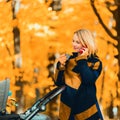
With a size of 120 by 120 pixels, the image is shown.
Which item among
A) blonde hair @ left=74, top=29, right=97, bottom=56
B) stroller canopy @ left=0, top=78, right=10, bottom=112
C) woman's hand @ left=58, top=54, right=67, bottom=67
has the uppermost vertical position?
blonde hair @ left=74, top=29, right=97, bottom=56

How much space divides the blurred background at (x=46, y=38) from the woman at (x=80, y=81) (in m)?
2.46

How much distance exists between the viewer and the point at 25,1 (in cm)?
565

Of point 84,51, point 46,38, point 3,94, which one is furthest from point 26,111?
point 46,38

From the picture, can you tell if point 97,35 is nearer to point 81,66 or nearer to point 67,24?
point 67,24

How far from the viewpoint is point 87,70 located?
307 centimetres

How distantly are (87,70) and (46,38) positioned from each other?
2628 mm

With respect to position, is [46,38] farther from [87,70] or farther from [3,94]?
A: [3,94]

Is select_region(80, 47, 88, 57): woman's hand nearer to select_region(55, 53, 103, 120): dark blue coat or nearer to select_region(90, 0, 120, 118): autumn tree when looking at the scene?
select_region(55, 53, 103, 120): dark blue coat

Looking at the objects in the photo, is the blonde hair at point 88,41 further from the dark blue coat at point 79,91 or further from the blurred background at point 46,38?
the blurred background at point 46,38

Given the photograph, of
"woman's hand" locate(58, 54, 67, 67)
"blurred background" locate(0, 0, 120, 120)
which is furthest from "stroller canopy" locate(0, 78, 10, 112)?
"blurred background" locate(0, 0, 120, 120)

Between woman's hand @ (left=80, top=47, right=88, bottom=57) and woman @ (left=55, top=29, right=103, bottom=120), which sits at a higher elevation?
woman's hand @ (left=80, top=47, right=88, bottom=57)

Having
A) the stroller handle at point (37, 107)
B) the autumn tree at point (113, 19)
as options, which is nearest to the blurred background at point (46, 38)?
the autumn tree at point (113, 19)

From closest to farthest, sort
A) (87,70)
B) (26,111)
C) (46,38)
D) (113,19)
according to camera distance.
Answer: (26,111)
(87,70)
(46,38)
(113,19)

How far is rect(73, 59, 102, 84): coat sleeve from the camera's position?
10.0ft
